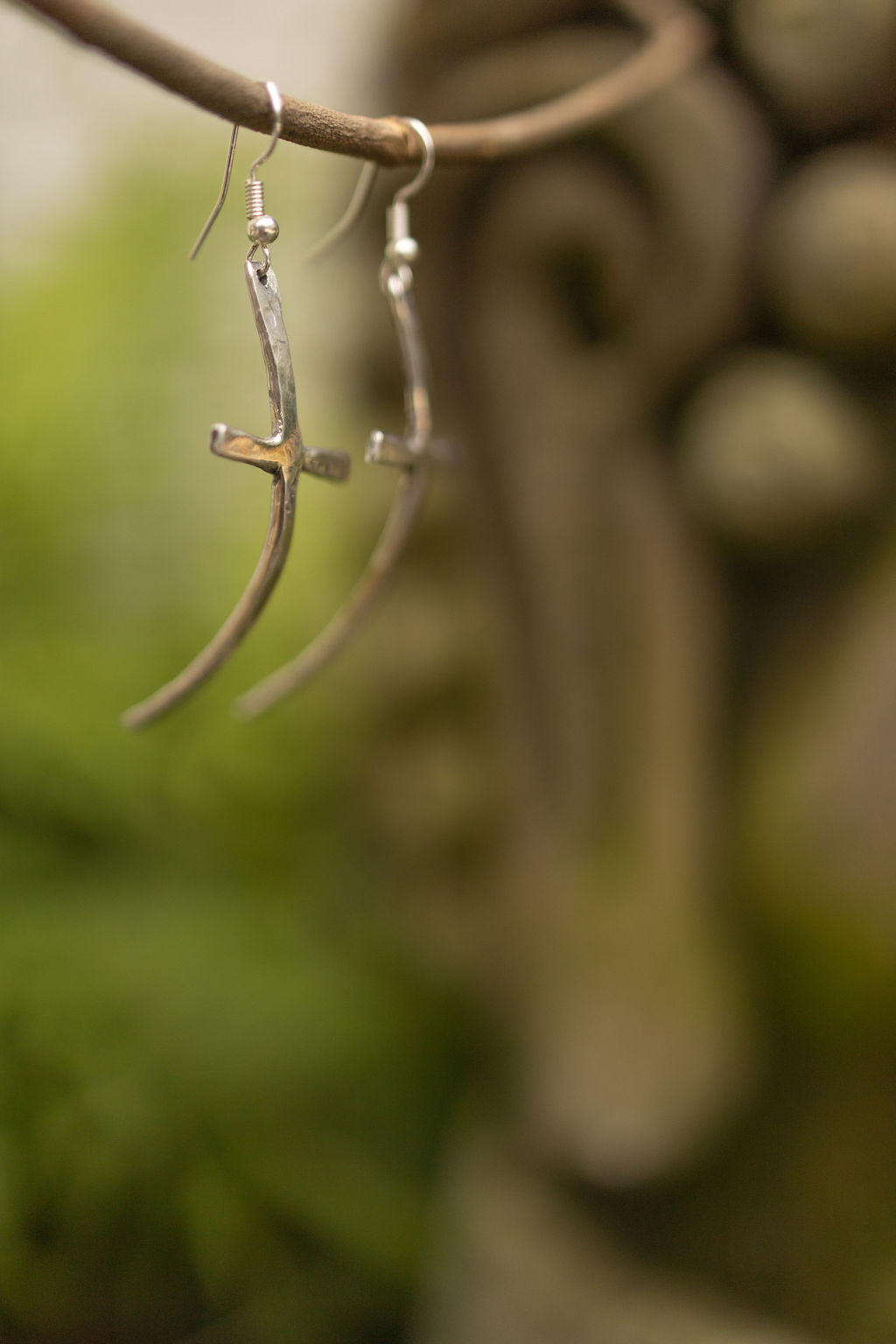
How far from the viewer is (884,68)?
0.43 m

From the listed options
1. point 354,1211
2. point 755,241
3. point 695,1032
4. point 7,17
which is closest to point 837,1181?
point 695,1032

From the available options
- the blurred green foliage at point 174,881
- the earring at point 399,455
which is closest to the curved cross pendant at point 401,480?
the earring at point 399,455

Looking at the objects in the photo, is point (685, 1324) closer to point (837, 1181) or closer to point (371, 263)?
point (837, 1181)

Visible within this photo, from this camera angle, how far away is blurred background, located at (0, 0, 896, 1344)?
1.52 feet

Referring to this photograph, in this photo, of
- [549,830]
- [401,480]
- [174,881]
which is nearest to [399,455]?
[401,480]

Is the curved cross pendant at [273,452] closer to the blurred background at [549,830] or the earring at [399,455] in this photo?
the earring at [399,455]

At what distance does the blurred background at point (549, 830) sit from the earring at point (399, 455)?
0.07m

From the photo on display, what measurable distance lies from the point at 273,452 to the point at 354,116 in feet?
0.30

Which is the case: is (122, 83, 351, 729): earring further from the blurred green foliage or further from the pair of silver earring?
the blurred green foliage

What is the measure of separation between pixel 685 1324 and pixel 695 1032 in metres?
0.12

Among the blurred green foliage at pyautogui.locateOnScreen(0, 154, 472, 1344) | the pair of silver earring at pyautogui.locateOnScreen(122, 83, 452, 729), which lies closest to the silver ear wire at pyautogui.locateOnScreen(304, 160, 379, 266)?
the pair of silver earring at pyautogui.locateOnScreen(122, 83, 452, 729)

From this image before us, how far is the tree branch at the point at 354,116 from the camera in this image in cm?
24

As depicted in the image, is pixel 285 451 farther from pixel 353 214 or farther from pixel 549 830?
pixel 549 830

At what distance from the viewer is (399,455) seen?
0.35 m
